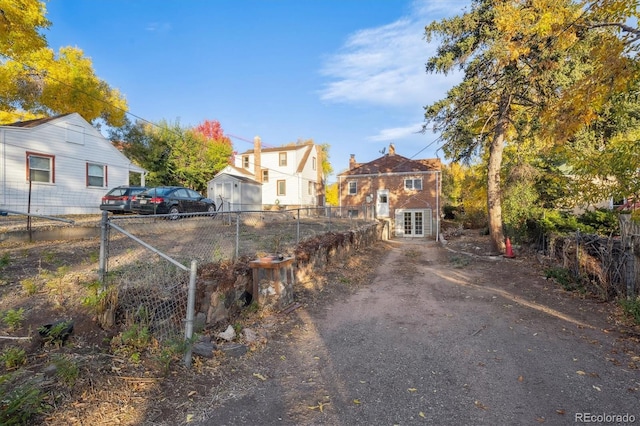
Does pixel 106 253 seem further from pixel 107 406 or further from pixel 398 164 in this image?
pixel 398 164

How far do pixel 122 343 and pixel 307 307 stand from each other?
3.34 meters

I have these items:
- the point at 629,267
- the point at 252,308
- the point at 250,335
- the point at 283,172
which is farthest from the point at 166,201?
the point at 283,172

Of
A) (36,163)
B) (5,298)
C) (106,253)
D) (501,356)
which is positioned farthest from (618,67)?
(36,163)

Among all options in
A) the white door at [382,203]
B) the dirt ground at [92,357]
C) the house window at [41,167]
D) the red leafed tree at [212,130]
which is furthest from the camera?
the red leafed tree at [212,130]

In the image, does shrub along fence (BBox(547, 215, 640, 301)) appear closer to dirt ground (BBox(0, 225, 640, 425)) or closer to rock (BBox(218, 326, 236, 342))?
dirt ground (BBox(0, 225, 640, 425))

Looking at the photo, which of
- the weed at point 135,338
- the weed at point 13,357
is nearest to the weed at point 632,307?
the weed at point 135,338

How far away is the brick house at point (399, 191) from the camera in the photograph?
2761 cm

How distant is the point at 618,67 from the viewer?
16.5ft

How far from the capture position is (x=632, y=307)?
220 inches

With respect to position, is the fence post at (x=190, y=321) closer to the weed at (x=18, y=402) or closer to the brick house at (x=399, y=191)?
the weed at (x=18, y=402)

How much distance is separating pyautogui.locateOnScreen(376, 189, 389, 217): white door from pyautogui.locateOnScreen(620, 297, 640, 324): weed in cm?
2330

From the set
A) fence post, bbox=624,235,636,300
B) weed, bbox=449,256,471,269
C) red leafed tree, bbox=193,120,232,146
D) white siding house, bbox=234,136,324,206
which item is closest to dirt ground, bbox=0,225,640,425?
fence post, bbox=624,235,636,300

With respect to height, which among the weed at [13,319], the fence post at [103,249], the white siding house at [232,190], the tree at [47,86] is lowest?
the weed at [13,319]

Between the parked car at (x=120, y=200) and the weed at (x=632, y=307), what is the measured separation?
1377 cm
